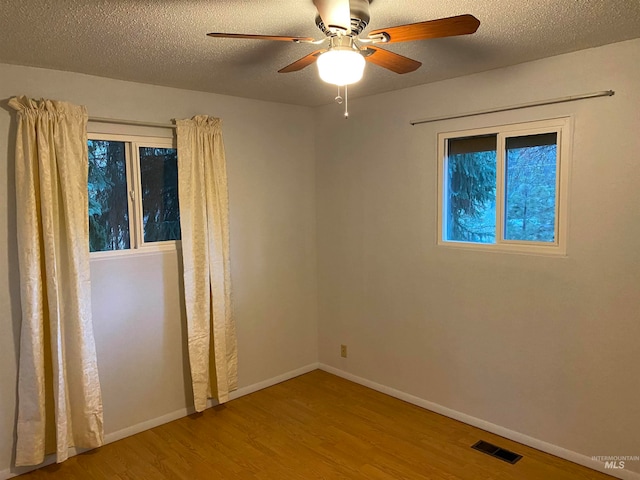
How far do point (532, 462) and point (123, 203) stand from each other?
3.09m

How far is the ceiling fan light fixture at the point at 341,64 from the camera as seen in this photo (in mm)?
1778

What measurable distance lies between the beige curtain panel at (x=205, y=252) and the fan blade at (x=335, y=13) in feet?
5.95

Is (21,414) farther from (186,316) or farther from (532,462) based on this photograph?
(532,462)

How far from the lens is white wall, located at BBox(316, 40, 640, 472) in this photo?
8.35ft

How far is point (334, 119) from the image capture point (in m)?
3.96

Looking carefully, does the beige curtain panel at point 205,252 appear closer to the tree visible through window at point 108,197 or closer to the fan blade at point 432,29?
the tree visible through window at point 108,197

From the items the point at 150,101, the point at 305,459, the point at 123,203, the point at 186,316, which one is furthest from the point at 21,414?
the point at 150,101

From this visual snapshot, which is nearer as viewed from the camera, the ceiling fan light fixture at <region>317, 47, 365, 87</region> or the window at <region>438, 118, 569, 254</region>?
the ceiling fan light fixture at <region>317, 47, 365, 87</region>

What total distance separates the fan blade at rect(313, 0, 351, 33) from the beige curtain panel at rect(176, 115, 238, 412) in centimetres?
181

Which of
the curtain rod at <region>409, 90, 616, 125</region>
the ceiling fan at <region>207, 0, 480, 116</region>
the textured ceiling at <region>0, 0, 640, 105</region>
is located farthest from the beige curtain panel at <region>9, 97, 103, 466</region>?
the curtain rod at <region>409, 90, 616, 125</region>

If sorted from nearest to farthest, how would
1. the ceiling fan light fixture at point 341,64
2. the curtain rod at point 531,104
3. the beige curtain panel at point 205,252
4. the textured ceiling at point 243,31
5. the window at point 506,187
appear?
the ceiling fan light fixture at point 341,64, the textured ceiling at point 243,31, the curtain rod at point 531,104, the window at point 506,187, the beige curtain panel at point 205,252

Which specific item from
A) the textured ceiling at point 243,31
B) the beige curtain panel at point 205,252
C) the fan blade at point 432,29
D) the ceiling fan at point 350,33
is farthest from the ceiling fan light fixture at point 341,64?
the beige curtain panel at point 205,252

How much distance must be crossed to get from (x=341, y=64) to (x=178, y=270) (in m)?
2.15

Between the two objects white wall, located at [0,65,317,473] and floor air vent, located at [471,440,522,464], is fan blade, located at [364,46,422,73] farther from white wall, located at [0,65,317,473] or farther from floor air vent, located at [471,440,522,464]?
floor air vent, located at [471,440,522,464]
